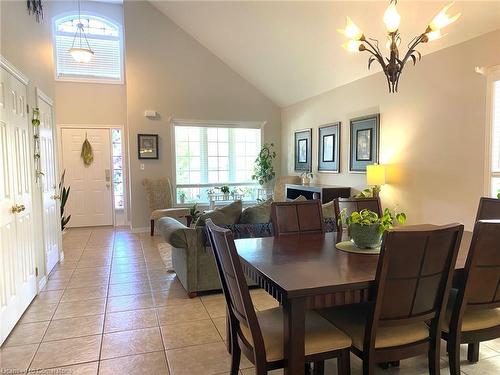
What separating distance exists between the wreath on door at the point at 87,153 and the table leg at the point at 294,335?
650 cm

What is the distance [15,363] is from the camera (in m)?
2.28

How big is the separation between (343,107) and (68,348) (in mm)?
4816

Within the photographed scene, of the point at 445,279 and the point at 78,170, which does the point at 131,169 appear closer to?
the point at 78,170

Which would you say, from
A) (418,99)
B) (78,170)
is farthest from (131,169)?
(418,99)

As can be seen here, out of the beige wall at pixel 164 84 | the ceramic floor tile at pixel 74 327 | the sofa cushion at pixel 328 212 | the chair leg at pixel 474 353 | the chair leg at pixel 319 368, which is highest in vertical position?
the beige wall at pixel 164 84

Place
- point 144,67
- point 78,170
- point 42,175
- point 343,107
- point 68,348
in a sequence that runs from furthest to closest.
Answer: point 78,170 → point 144,67 → point 343,107 → point 42,175 → point 68,348

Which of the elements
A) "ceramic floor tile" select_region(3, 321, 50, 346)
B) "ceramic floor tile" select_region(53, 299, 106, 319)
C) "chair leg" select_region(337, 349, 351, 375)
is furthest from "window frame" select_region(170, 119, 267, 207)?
"chair leg" select_region(337, 349, 351, 375)

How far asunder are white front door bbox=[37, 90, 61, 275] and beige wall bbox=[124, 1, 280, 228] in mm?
2241

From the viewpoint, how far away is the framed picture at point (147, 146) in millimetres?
6691

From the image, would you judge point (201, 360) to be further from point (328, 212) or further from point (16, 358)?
point (328, 212)

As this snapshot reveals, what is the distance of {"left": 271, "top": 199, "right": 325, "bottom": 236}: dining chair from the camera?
2727mm

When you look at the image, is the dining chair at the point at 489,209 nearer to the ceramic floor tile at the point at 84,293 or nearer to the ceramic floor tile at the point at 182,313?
the ceramic floor tile at the point at 182,313

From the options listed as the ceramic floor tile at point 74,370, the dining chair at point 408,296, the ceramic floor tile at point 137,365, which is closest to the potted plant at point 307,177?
the ceramic floor tile at point 137,365

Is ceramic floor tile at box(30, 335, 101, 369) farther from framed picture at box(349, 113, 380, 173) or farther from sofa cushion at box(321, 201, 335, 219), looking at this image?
framed picture at box(349, 113, 380, 173)
